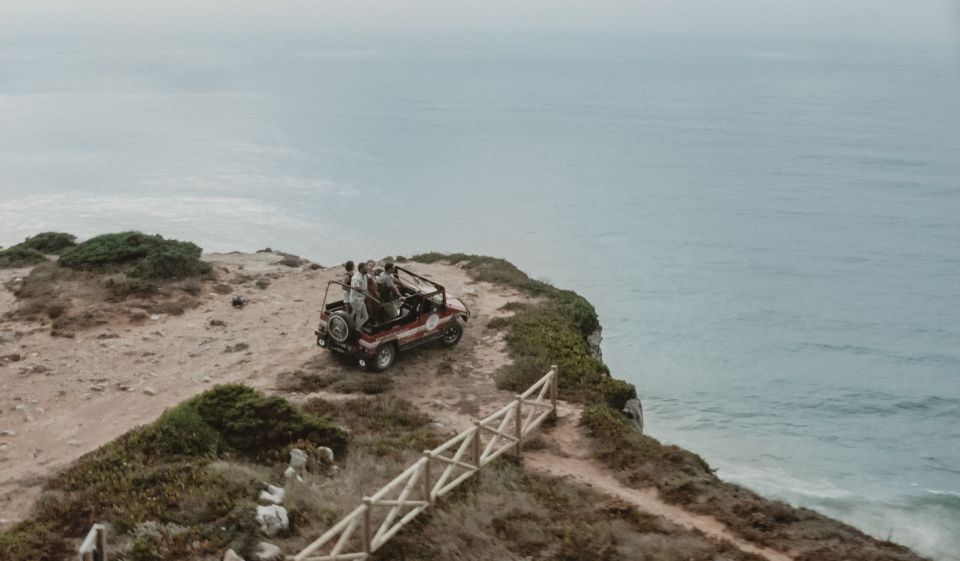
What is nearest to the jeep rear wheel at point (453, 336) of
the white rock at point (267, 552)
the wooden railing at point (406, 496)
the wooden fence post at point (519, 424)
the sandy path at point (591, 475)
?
the sandy path at point (591, 475)

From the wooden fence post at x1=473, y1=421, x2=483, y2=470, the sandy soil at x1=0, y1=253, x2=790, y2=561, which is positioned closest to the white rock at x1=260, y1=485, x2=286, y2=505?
the wooden fence post at x1=473, y1=421, x2=483, y2=470

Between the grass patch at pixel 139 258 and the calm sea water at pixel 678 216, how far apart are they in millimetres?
25583

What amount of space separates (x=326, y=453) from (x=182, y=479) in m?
2.36

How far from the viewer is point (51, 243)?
1250 inches

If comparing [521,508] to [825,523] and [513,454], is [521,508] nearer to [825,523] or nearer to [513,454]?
[513,454]

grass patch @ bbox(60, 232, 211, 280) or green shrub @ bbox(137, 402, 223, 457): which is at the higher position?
grass patch @ bbox(60, 232, 211, 280)

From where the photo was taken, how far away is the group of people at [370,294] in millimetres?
18109

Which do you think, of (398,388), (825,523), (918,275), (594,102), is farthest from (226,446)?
(594,102)

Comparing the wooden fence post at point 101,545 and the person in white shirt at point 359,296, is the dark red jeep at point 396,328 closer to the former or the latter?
the person in white shirt at point 359,296

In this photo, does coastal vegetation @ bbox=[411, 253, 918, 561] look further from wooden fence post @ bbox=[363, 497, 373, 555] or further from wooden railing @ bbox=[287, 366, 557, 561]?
wooden fence post @ bbox=[363, 497, 373, 555]

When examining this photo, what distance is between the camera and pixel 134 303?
76.3 feet

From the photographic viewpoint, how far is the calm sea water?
46250 mm

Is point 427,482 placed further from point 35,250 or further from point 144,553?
point 35,250

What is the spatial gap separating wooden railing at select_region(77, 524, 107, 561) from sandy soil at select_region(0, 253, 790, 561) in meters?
3.74
